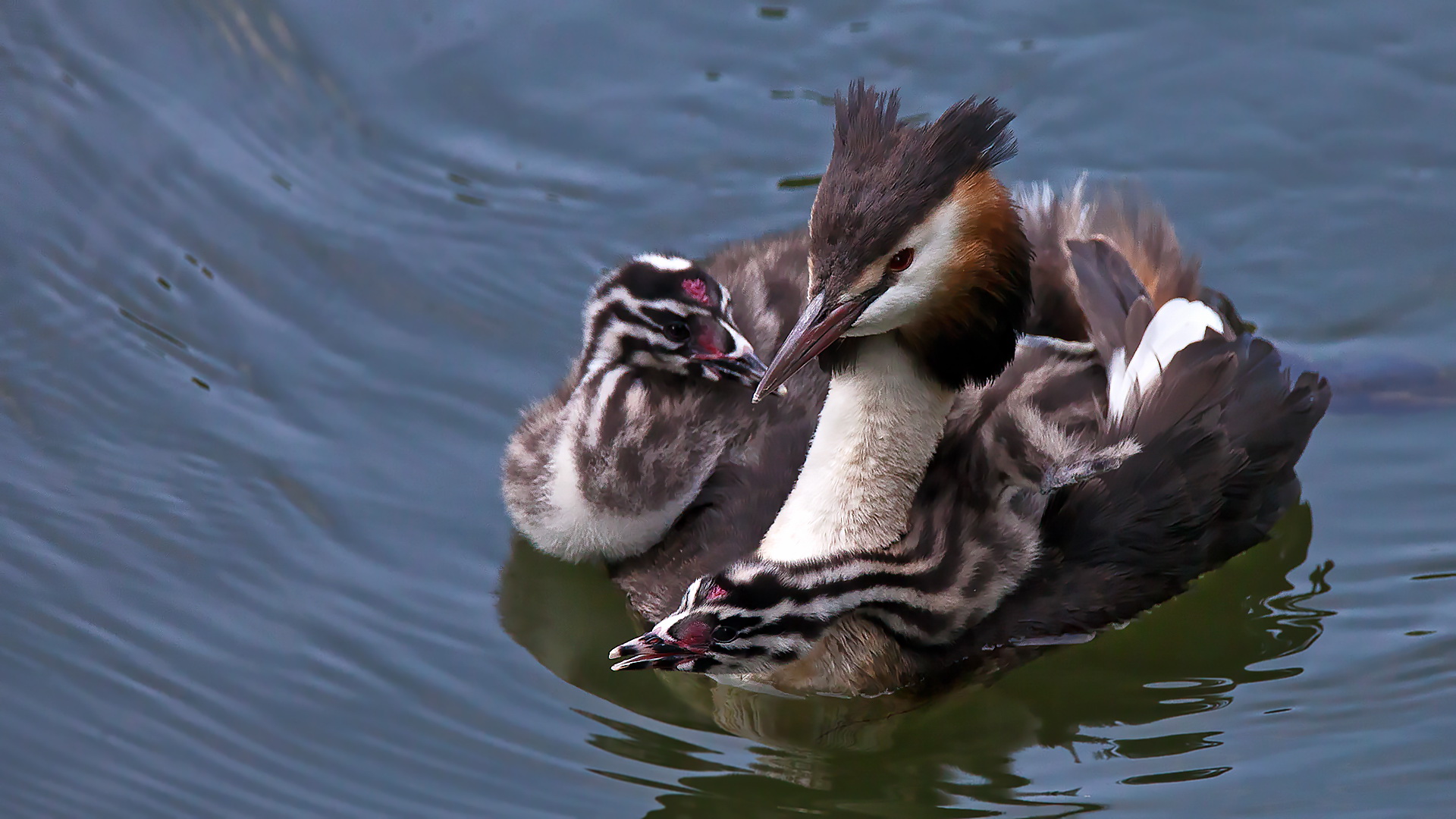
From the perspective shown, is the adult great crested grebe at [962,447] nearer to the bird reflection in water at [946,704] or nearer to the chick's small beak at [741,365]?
the bird reflection in water at [946,704]

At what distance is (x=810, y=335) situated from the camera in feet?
15.1

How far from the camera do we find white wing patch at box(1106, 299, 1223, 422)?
5.38 metres

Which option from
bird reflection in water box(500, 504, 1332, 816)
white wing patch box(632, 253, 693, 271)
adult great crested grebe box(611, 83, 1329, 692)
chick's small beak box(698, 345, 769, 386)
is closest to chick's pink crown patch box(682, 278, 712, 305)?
white wing patch box(632, 253, 693, 271)

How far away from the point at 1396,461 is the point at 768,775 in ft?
8.40

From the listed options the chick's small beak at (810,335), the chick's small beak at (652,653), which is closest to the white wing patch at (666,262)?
the chick's small beak at (810,335)

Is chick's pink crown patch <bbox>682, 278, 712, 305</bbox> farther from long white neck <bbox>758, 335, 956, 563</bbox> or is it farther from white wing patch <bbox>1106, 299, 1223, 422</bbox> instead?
white wing patch <bbox>1106, 299, 1223, 422</bbox>

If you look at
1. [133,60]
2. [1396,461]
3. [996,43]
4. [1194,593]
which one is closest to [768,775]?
[1194,593]

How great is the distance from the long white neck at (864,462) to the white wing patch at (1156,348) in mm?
641

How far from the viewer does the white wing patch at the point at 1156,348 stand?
5.38 meters

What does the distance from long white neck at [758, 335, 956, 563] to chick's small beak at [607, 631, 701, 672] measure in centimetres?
39

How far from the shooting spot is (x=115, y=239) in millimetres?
6754

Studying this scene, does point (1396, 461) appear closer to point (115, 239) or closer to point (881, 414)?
point (881, 414)

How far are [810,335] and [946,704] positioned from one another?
1303 millimetres

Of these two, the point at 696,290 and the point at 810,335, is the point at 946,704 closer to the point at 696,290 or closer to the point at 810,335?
the point at 810,335
